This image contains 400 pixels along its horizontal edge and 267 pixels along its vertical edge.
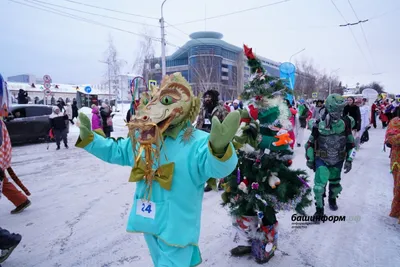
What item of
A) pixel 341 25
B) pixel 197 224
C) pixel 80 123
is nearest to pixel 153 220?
pixel 197 224

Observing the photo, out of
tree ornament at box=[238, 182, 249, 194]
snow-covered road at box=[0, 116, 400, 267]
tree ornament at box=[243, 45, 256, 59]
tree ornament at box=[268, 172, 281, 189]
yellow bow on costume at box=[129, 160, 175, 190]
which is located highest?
tree ornament at box=[243, 45, 256, 59]

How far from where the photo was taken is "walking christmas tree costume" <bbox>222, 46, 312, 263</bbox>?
289 cm

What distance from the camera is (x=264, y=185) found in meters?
2.93

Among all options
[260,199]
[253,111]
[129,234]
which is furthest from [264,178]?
[129,234]

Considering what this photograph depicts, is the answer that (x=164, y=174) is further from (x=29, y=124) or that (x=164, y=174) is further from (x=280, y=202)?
(x=29, y=124)

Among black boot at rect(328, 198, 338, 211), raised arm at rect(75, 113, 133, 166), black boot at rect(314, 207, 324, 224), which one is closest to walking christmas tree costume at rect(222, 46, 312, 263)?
black boot at rect(314, 207, 324, 224)

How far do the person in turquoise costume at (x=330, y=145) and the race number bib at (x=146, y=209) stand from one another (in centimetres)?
289

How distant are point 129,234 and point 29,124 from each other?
890cm

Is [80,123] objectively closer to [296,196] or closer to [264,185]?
[264,185]

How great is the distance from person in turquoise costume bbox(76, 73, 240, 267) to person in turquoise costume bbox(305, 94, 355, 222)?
2.66 m

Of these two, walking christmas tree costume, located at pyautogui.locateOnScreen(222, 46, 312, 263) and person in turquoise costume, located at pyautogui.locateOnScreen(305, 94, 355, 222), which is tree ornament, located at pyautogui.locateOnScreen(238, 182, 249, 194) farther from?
person in turquoise costume, located at pyautogui.locateOnScreen(305, 94, 355, 222)

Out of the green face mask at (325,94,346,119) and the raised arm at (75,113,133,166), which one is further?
the green face mask at (325,94,346,119)

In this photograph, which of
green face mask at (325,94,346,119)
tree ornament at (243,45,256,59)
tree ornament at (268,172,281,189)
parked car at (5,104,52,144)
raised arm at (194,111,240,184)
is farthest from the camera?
parked car at (5,104,52,144)

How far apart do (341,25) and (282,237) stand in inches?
467
